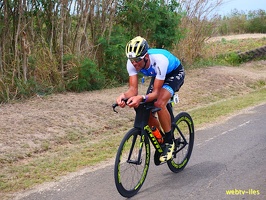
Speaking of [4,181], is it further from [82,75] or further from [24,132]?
[82,75]

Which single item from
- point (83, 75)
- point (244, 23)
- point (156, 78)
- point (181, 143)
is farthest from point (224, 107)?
point (244, 23)

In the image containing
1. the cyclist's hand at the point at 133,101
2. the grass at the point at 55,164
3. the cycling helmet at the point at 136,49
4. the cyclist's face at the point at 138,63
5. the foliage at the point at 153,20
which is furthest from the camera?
the foliage at the point at 153,20

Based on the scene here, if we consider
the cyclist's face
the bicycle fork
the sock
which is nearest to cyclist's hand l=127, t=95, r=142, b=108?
the cyclist's face

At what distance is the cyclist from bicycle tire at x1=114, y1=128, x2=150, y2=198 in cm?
33

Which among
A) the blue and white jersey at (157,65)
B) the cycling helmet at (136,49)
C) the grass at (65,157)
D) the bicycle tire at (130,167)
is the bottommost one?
the grass at (65,157)

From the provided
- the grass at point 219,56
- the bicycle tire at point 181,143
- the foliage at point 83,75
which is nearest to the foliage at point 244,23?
the grass at point 219,56

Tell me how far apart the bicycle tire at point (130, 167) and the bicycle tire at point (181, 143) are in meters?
0.61

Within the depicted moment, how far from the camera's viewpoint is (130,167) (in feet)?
18.8

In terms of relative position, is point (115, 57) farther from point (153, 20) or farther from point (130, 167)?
point (130, 167)

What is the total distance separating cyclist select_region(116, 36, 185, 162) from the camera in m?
5.54

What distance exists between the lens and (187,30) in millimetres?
16203

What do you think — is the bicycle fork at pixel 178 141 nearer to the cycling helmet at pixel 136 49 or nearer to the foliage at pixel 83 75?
the cycling helmet at pixel 136 49

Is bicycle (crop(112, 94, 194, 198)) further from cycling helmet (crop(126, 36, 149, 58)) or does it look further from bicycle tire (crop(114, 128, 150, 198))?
cycling helmet (crop(126, 36, 149, 58))

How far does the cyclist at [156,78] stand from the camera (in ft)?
18.2
